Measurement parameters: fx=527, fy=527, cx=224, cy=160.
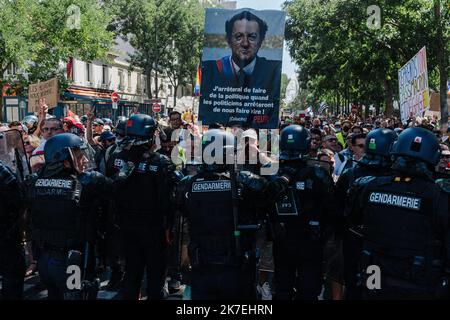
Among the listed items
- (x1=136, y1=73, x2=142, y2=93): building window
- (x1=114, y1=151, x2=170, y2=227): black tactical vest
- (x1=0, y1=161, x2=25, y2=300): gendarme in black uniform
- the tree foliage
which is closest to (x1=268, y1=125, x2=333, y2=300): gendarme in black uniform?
(x1=114, y1=151, x2=170, y2=227): black tactical vest

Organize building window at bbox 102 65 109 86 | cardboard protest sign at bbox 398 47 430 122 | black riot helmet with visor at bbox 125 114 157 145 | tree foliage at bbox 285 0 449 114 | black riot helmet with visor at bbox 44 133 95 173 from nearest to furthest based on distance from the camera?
black riot helmet with visor at bbox 44 133 95 173 < black riot helmet with visor at bbox 125 114 157 145 < cardboard protest sign at bbox 398 47 430 122 < tree foliage at bbox 285 0 449 114 < building window at bbox 102 65 109 86

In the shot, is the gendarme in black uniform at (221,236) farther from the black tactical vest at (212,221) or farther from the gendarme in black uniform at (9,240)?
the gendarme in black uniform at (9,240)

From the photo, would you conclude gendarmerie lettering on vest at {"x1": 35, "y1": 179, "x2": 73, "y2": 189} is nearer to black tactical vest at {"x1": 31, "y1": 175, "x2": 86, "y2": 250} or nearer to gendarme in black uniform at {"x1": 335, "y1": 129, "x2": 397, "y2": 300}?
black tactical vest at {"x1": 31, "y1": 175, "x2": 86, "y2": 250}

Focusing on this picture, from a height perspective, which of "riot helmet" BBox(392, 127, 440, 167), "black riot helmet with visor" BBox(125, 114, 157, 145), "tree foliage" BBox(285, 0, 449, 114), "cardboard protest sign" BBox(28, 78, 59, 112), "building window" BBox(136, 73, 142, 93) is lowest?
"riot helmet" BBox(392, 127, 440, 167)

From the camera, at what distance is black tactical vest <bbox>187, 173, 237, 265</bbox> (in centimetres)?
420

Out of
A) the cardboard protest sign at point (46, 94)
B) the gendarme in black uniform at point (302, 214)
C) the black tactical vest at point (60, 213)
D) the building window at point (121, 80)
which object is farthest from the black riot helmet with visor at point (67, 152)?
the building window at point (121, 80)

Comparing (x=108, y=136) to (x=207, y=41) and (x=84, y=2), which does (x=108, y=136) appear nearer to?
(x=207, y=41)

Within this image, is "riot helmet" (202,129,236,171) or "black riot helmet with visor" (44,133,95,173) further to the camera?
"black riot helmet with visor" (44,133,95,173)

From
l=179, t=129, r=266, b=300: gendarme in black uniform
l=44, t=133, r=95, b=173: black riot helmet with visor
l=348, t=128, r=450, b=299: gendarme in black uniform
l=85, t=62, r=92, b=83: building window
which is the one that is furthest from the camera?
l=85, t=62, r=92, b=83: building window

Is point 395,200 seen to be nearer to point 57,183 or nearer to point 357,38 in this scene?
point 57,183

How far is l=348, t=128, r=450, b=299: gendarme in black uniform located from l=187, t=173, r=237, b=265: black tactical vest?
3.42ft

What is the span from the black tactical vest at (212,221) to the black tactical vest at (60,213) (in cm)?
96

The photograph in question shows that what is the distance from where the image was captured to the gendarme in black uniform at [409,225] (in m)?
3.54

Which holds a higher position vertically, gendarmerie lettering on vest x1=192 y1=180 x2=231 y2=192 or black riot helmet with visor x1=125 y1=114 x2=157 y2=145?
black riot helmet with visor x1=125 y1=114 x2=157 y2=145
